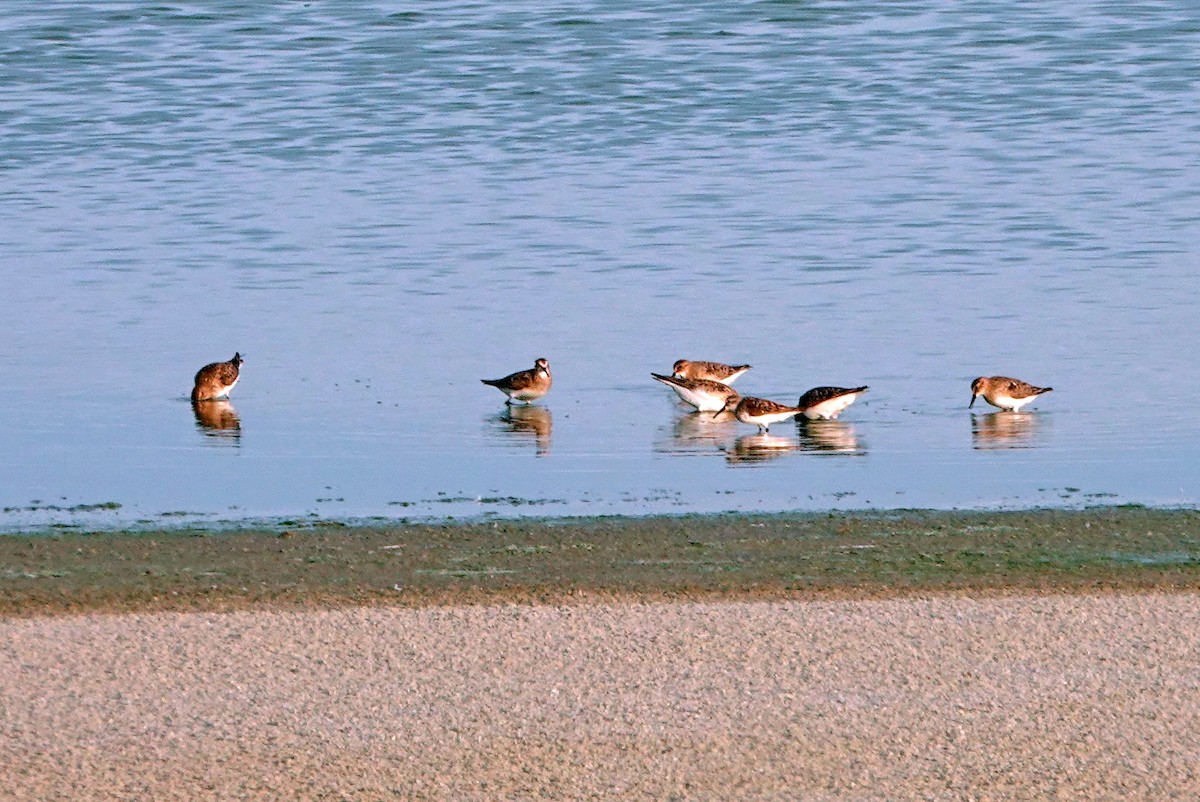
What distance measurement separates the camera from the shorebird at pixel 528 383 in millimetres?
16141

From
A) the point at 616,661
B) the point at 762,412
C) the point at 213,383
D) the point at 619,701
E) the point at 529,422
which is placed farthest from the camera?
the point at 213,383

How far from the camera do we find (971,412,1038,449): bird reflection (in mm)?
14688

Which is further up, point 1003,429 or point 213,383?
point 213,383

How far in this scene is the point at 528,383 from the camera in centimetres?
1614

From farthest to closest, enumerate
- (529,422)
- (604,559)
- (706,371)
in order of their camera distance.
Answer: (706,371) < (529,422) < (604,559)

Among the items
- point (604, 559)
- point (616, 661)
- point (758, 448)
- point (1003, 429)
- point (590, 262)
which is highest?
point (616, 661)

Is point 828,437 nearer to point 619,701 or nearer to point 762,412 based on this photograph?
point 762,412

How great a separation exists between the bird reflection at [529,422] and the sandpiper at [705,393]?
94 centimetres

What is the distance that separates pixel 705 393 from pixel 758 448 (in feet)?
3.94

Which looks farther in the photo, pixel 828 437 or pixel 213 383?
pixel 213 383

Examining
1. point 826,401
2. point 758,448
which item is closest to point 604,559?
point 758,448

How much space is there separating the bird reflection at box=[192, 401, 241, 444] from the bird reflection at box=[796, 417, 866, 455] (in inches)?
141

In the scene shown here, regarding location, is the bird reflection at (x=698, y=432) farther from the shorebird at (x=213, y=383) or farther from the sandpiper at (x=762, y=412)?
the shorebird at (x=213, y=383)

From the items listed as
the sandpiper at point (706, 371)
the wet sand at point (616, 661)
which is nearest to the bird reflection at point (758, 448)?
the sandpiper at point (706, 371)
